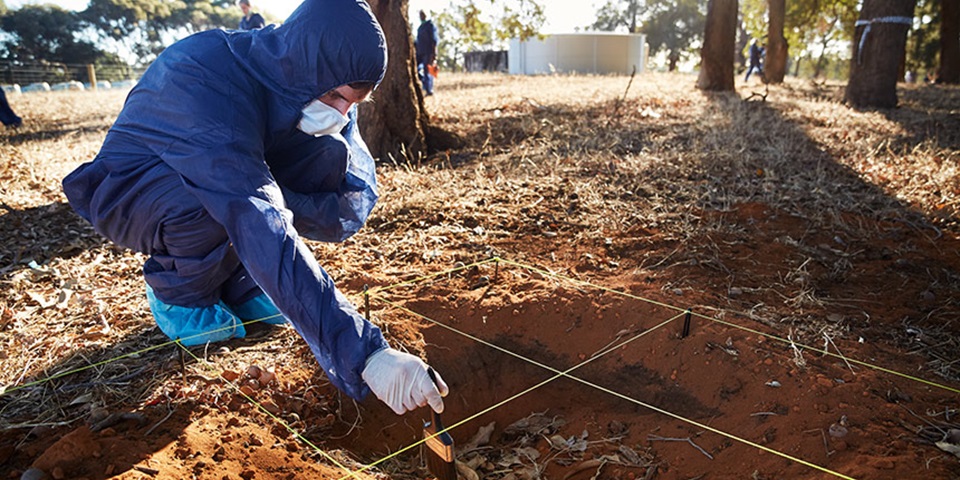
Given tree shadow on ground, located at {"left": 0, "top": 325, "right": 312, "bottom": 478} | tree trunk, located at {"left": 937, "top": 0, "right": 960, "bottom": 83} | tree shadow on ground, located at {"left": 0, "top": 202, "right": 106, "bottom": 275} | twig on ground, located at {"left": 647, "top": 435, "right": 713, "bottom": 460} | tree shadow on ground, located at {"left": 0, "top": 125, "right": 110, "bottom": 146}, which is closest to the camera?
tree shadow on ground, located at {"left": 0, "top": 325, "right": 312, "bottom": 478}

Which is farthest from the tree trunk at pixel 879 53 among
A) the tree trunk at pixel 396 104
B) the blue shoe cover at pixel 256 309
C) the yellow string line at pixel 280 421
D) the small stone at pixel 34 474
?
the small stone at pixel 34 474

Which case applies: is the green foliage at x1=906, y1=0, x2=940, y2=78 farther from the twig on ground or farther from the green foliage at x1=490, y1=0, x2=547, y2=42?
the twig on ground

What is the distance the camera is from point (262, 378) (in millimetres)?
2092

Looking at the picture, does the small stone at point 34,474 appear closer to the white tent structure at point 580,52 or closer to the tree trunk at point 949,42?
the tree trunk at point 949,42

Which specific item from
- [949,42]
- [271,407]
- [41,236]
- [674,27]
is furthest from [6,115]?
[674,27]

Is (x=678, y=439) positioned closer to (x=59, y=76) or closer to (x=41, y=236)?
(x=41, y=236)

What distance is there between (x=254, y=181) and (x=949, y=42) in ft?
52.5

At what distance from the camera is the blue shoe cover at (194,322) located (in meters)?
2.27

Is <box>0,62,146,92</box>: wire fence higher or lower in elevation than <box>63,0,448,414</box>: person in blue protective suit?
higher

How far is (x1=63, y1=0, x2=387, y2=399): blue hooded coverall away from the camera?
1.49 m

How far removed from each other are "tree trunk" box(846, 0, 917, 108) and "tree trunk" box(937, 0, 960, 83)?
722 centimetres

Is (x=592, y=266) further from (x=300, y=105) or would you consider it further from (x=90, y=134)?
(x=90, y=134)

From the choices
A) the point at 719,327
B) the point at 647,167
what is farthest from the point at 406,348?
the point at 647,167

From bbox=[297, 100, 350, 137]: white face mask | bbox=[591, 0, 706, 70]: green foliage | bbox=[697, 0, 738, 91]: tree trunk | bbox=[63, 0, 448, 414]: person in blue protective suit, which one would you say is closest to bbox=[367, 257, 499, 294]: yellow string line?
bbox=[63, 0, 448, 414]: person in blue protective suit
